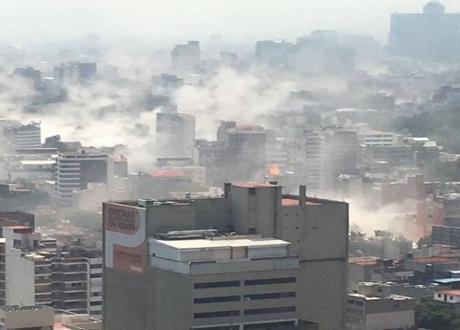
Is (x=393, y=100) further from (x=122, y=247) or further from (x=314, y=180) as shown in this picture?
(x=122, y=247)

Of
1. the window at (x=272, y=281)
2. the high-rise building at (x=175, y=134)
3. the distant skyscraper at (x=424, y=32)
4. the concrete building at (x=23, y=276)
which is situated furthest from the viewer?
the distant skyscraper at (x=424, y=32)

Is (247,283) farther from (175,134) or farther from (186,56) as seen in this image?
(186,56)

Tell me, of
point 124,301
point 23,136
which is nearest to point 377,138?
point 23,136

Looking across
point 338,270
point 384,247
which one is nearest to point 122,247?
point 338,270

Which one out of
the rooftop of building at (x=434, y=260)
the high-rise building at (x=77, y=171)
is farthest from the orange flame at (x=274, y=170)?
the rooftop of building at (x=434, y=260)

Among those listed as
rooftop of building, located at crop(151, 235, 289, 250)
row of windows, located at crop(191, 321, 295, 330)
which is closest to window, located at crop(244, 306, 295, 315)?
row of windows, located at crop(191, 321, 295, 330)

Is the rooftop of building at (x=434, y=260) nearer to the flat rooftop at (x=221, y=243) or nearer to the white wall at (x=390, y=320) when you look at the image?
the white wall at (x=390, y=320)
